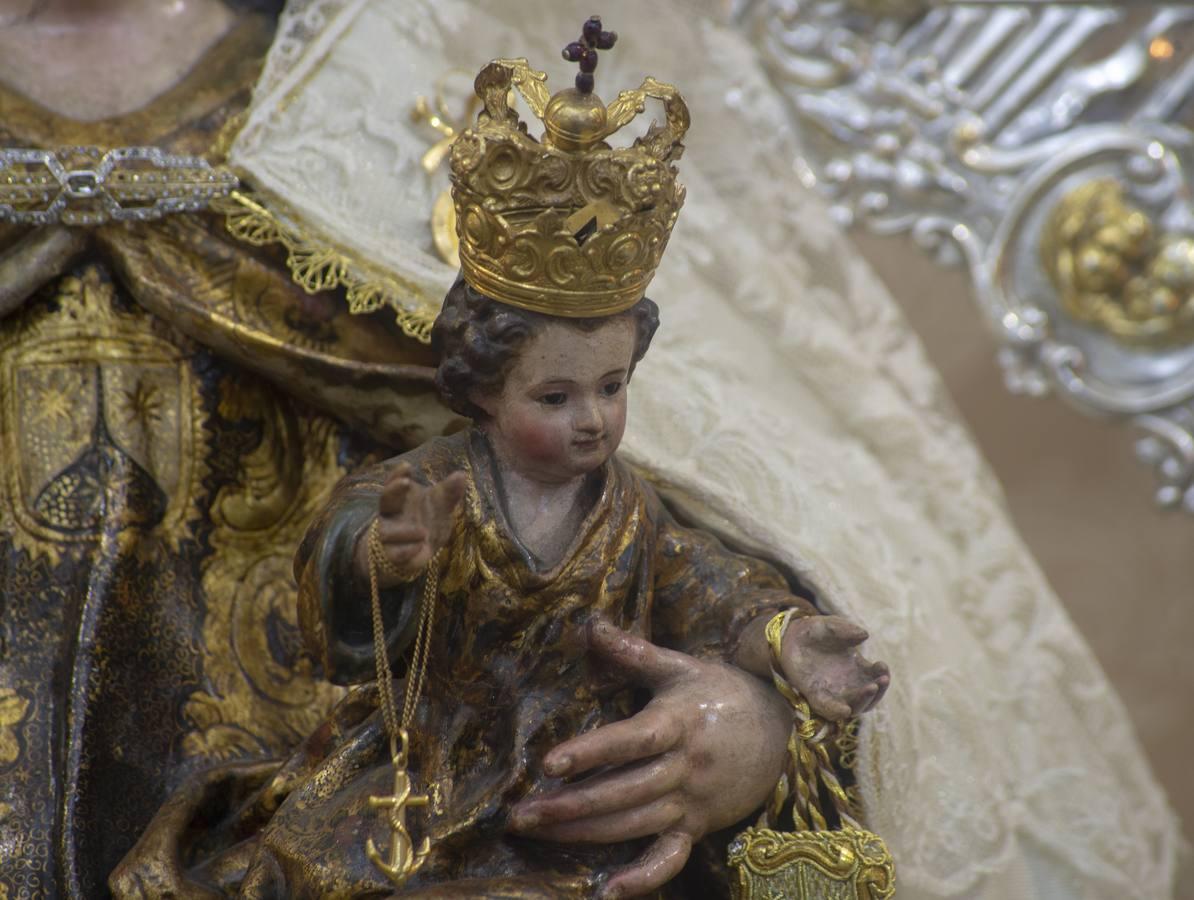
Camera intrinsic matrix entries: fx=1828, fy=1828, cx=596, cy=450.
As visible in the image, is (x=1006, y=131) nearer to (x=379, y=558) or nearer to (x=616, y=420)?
(x=616, y=420)

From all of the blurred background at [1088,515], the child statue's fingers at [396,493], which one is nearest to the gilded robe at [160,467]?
the child statue's fingers at [396,493]

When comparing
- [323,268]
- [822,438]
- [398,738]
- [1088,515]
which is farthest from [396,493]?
[1088,515]

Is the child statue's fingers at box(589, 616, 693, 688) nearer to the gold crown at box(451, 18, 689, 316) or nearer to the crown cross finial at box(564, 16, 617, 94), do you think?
the gold crown at box(451, 18, 689, 316)

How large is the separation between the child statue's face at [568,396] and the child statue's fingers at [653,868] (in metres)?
0.29

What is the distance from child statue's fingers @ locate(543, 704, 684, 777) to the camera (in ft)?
4.33

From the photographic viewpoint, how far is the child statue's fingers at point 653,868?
1.34m

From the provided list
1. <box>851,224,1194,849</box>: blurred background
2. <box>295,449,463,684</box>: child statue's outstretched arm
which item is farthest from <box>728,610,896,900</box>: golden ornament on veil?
<box>851,224,1194,849</box>: blurred background

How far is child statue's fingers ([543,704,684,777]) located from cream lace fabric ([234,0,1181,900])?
299 millimetres

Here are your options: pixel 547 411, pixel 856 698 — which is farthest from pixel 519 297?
pixel 856 698

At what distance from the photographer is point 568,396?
4.45ft

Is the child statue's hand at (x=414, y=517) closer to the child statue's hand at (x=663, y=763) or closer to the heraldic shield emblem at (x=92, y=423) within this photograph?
the child statue's hand at (x=663, y=763)

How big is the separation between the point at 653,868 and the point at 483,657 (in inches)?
8.1

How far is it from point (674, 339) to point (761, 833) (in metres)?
0.69

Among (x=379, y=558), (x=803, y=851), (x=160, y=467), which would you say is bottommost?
(x=160, y=467)
